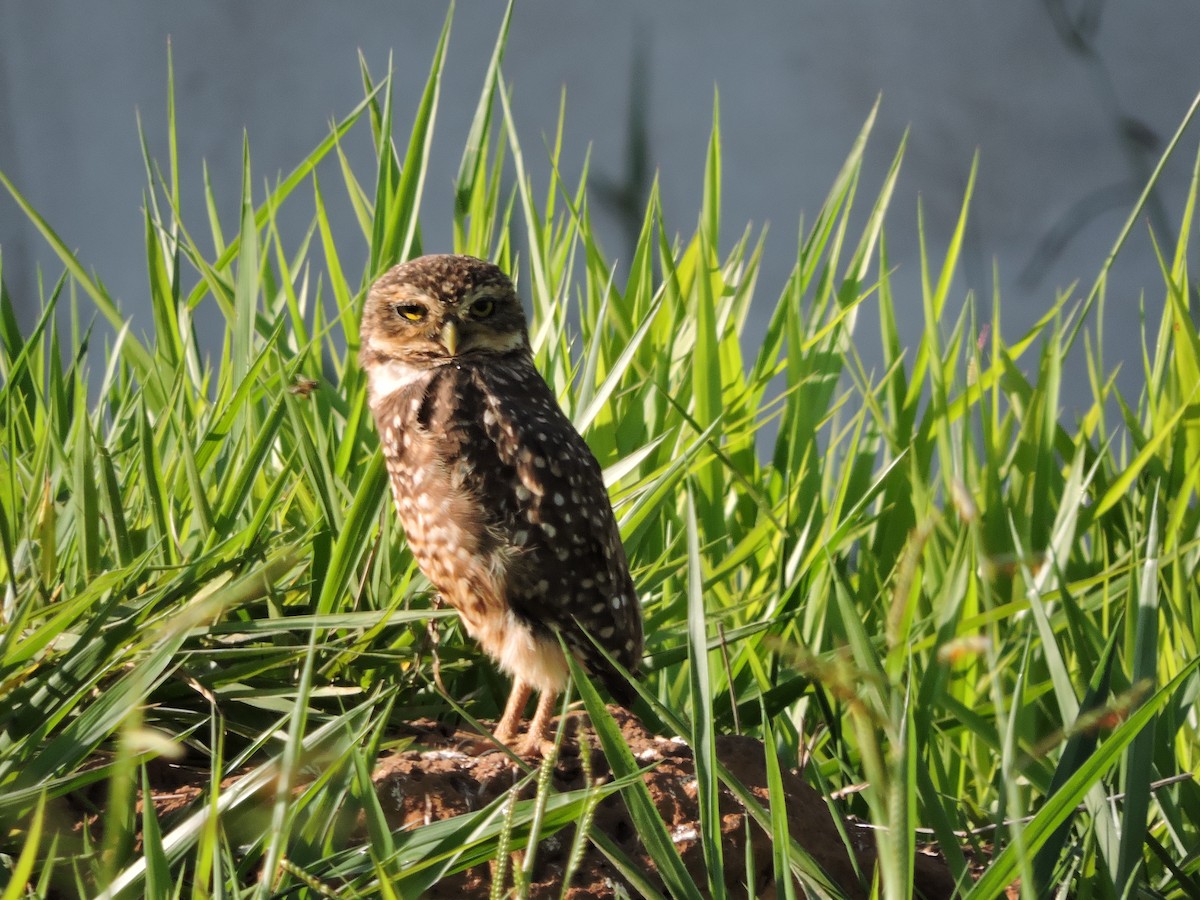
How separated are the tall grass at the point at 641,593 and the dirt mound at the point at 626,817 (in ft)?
0.24

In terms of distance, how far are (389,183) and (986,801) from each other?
182cm

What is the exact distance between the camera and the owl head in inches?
100

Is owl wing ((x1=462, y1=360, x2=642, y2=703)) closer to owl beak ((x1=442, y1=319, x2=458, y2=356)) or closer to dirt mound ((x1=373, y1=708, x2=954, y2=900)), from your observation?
owl beak ((x1=442, y1=319, x2=458, y2=356))

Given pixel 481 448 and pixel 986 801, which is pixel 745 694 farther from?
pixel 481 448

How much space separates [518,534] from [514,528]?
0.02 meters

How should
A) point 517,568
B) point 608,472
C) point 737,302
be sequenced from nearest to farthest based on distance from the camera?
point 517,568
point 608,472
point 737,302

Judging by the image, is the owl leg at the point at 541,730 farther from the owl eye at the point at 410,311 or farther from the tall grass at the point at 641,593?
the owl eye at the point at 410,311

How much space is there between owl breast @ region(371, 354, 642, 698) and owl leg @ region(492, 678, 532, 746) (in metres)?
0.06

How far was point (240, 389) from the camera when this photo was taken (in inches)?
94.3

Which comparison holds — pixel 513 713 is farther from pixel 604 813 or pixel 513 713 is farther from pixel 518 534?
pixel 604 813

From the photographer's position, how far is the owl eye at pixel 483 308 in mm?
2600

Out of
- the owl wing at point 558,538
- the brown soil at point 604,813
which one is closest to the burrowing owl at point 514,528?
the owl wing at point 558,538

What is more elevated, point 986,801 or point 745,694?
point 745,694

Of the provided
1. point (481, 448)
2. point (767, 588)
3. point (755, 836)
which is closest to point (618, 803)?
point (755, 836)
